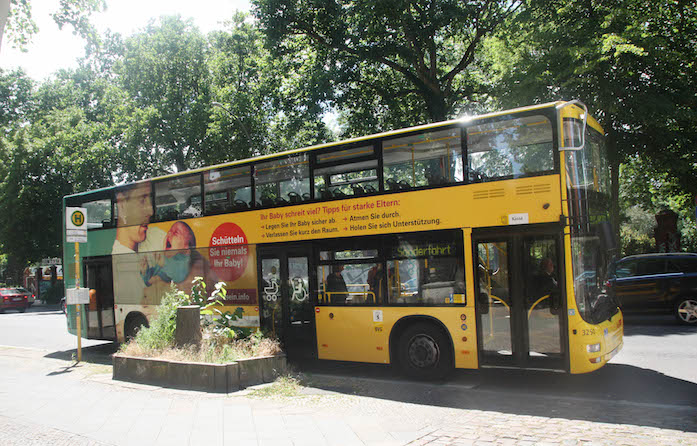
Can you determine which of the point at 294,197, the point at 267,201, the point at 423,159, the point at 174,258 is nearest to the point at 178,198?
the point at 174,258

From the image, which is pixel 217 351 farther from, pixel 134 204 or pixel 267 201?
pixel 134 204

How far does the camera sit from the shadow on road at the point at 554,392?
21.2 feet

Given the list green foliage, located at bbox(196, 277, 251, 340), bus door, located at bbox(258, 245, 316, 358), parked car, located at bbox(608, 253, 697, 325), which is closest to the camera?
green foliage, located at bbox(196, 277, 251, 340)

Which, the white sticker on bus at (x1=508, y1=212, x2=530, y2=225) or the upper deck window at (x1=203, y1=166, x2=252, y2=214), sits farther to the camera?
the upper deck window at (x1=203, y1=166, x2=252, y2=214)

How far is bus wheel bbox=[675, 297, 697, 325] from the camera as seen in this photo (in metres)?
13.2

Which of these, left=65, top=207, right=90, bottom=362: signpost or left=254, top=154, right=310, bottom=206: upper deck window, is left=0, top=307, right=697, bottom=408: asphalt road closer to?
left=65, top=207, right=90, bottom=362: signpost

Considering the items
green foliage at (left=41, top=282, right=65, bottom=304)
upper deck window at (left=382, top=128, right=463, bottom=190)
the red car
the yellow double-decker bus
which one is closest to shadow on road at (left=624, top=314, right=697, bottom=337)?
the yellow double-decker bus

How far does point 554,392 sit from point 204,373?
5193 millimetres

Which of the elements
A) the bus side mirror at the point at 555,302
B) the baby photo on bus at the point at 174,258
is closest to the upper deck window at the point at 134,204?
the baby photo on bus at the point at 174,258

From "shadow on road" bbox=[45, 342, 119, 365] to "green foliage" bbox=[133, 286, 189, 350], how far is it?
3194 mm

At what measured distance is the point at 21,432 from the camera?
6.57m

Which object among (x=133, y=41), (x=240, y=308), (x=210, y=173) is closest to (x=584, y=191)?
(x=240, y=308)

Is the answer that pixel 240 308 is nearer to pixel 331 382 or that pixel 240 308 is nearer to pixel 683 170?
pixel 331 382

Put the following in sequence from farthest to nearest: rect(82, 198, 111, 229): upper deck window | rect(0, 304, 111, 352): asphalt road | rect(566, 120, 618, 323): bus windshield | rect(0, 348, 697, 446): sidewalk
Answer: rect(0, 304, 111, 352): asphalt road
rect(82, 198, 111, 229): upper deck window
rect(566, 120, 618, 323): bus windshield
rect(0, 348, 697, 446): sidewalk
